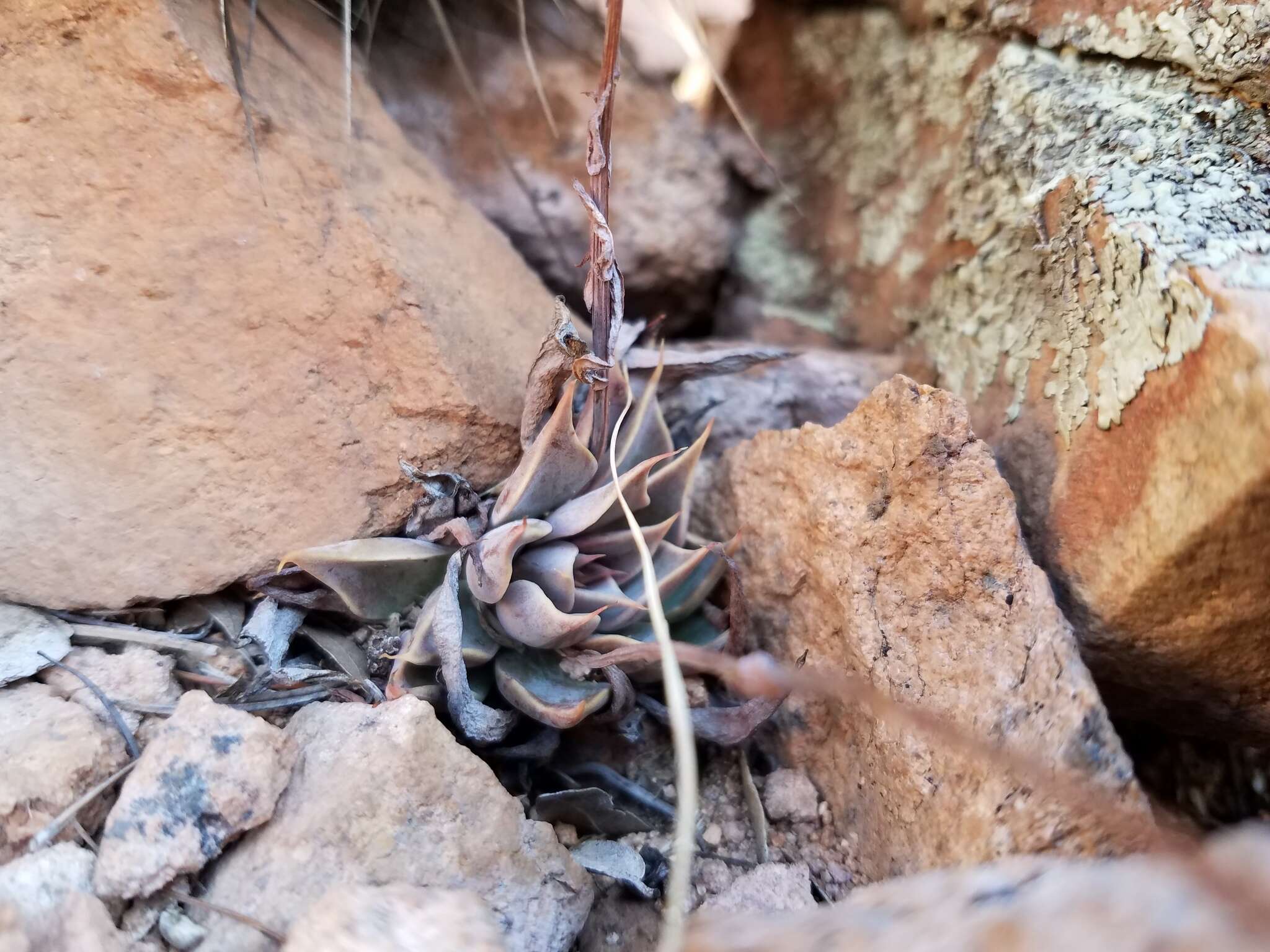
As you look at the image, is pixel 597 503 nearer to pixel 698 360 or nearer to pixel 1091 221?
pixel 698 360

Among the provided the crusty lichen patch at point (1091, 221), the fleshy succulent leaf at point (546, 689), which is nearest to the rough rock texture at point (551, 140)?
the crusty lichen patch at point (1091, 221)

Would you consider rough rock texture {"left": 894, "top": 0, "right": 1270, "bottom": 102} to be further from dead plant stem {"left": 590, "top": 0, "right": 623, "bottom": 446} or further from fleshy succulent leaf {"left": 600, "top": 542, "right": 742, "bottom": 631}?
fleshy succulent leaf {"left": 600, "top": 542, "right": 742, "bottom": 631}

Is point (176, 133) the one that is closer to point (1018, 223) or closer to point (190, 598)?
point (190, 598)

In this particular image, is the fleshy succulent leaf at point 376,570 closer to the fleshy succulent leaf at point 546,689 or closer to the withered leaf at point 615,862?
the fleshy succulent leaf at point 546,689

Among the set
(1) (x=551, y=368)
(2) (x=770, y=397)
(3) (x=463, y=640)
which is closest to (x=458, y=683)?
(3) (x=463, y=640)

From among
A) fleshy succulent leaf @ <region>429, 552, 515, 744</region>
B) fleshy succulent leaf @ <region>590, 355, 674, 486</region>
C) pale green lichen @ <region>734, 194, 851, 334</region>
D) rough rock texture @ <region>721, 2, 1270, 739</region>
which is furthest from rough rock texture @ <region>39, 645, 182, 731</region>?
pale green lichen @ <region>734, 194, 851, 334</region>

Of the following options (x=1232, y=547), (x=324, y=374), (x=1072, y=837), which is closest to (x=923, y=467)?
(x=1232, y=547)
